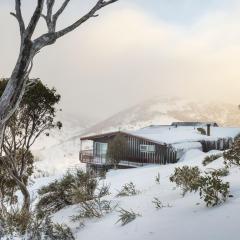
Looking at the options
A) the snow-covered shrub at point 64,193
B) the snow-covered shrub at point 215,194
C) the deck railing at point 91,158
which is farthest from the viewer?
the deck railing at point 91,158

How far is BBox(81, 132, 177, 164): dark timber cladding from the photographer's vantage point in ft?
143

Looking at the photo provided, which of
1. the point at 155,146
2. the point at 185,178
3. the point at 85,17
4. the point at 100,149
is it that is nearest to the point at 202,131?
the point at 155,146

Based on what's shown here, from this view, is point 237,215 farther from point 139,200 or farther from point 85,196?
point 85,196

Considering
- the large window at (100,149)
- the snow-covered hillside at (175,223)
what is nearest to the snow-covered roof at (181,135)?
the large window at (100,149)

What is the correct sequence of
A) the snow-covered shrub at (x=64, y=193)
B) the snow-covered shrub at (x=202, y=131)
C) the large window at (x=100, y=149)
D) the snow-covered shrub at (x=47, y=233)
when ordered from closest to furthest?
the snow-covered shrub at (x=47, y=233) → the snow-covered shrub at (x=64, y=193) → the large window at (x=100, y=149) → the snow-covered shrub at (x=202, y=131)

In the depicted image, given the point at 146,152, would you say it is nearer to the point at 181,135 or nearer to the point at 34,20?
the point at 181,135

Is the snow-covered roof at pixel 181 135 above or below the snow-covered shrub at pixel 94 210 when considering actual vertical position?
above

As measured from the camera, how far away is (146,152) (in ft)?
149

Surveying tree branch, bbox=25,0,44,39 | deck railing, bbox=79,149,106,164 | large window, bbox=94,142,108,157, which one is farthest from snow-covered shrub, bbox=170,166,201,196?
large window, bbox=94,142,108,157

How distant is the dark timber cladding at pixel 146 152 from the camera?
43.6 m

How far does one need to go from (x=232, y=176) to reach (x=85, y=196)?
4.60m

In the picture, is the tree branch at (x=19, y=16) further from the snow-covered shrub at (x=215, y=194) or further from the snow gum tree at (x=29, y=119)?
the snow gum tree at (x=29, y=119)

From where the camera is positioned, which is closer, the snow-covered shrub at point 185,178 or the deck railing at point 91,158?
the snow-covered shrub at point 185,178

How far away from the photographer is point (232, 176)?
40.0 feet
